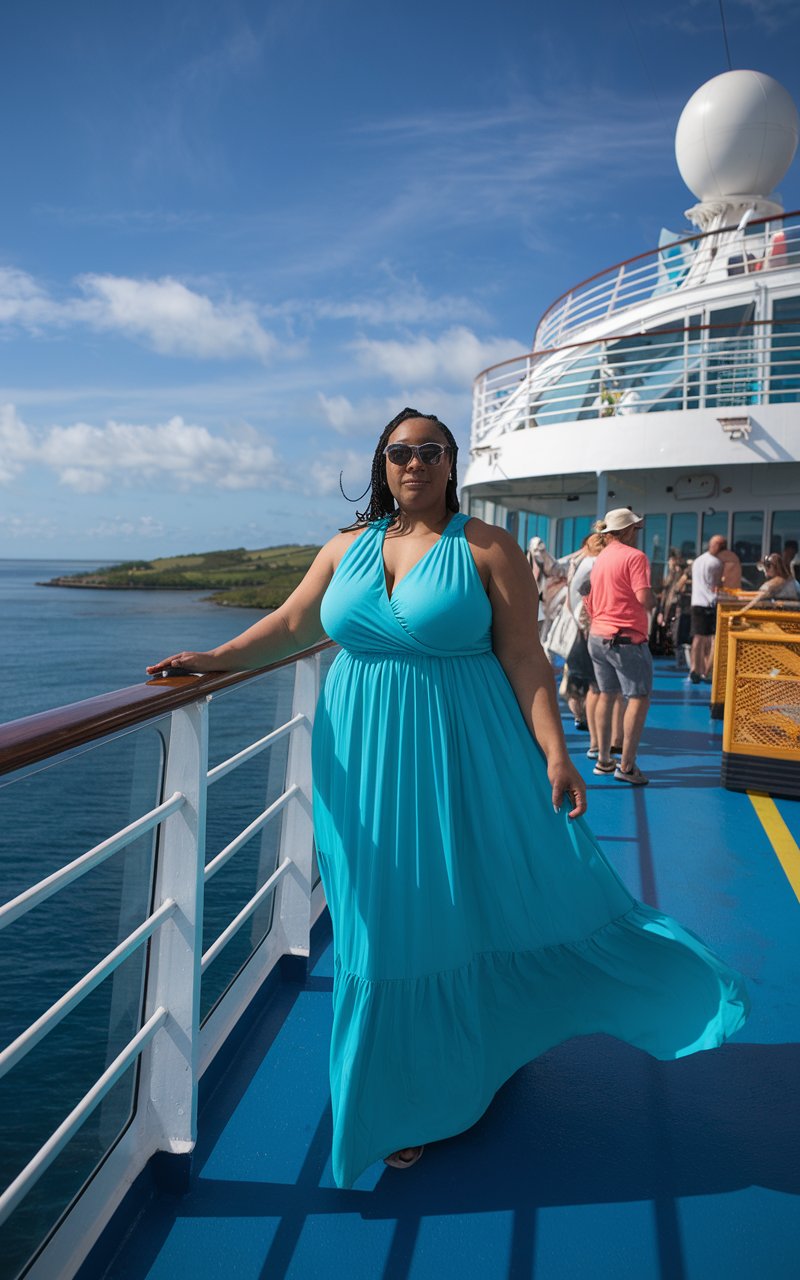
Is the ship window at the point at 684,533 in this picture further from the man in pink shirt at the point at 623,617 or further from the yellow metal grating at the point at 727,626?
the man in pink shirt at the point at 623,617

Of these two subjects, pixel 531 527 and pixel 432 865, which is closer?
pixel 432 865

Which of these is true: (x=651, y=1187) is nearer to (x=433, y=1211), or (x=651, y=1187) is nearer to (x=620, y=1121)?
(x=620, y=1121)

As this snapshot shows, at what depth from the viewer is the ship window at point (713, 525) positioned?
12.7m

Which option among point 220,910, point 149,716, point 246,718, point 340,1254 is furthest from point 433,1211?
point 246,718

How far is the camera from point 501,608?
1.86 meters

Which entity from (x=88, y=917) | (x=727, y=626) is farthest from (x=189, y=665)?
(x=88, y=917)

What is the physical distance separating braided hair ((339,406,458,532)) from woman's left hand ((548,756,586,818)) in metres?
0.60

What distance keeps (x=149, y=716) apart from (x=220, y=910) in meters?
6.16

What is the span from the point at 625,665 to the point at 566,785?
311 cm

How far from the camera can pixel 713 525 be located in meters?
12.9

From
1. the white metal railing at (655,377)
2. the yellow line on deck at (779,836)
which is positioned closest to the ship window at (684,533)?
the white metal railing at (655,377)

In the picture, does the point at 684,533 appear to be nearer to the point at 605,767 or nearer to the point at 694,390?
the point at 694,390

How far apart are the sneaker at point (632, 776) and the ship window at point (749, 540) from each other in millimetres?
7907

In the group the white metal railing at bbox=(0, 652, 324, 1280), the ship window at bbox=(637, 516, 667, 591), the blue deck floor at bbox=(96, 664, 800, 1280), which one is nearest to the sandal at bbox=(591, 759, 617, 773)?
the blue deck floor at bbox=(96, 664, 800, 1280)
